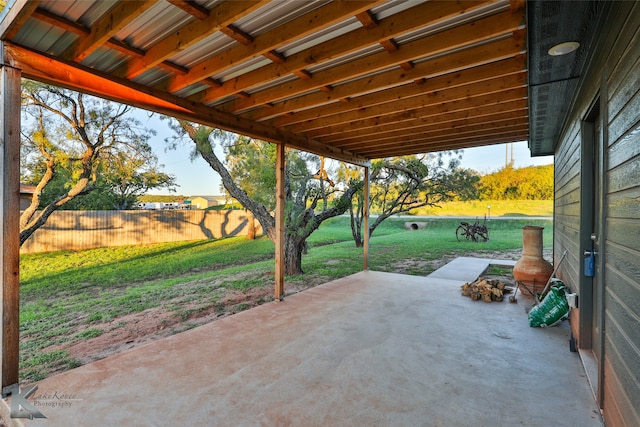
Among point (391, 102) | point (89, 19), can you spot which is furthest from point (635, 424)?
point (89, 19)

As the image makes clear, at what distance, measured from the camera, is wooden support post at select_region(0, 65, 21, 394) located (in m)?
1.91

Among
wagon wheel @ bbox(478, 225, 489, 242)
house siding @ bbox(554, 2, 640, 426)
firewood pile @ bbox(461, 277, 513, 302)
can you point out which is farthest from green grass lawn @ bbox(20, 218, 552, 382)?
house siding @ bbox(554, 2, 640, 426)

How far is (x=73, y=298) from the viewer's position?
201 inches

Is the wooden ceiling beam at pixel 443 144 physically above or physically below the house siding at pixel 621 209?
above

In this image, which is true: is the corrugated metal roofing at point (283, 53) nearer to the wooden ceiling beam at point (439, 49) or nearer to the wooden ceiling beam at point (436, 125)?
the wooden ceiling beam at point (439, 49)

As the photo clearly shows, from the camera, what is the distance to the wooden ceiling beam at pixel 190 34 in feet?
5.42

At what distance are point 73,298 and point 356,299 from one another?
15.7 ft

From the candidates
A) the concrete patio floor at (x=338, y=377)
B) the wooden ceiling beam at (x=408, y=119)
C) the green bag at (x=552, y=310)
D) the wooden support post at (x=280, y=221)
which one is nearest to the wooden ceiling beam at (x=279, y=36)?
the wooden support post at (x=280, y=221)

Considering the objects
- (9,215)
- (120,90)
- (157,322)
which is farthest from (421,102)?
(157,322)

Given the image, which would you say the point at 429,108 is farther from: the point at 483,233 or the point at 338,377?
the point at 483,233

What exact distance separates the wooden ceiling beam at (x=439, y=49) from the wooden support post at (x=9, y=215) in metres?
1.94

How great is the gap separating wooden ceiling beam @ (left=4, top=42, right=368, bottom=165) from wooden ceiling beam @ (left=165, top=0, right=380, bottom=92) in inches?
13.4

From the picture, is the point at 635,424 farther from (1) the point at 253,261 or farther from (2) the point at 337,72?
(1) the point at 253,261

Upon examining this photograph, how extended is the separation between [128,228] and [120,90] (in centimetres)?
891
